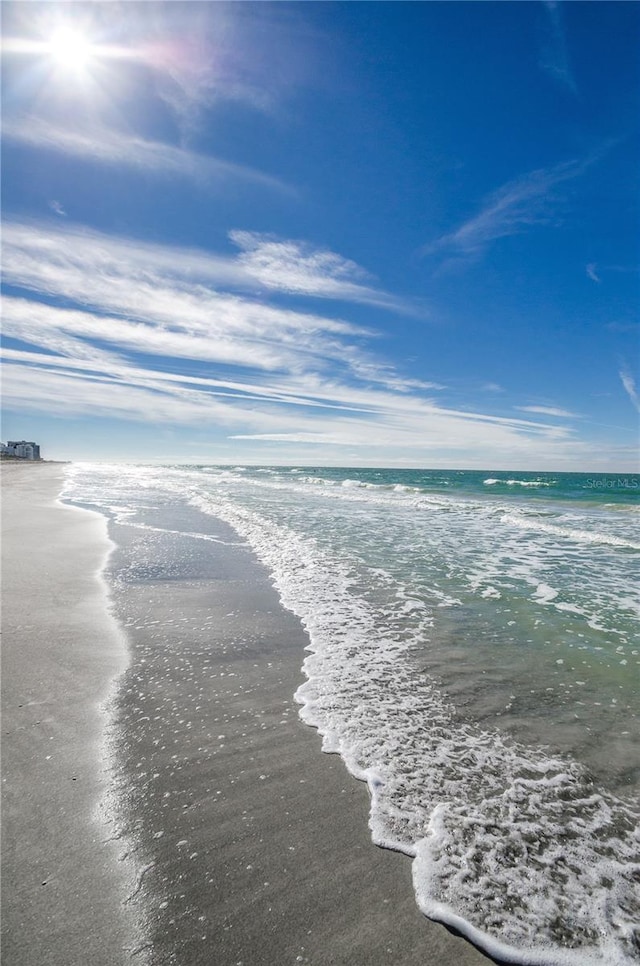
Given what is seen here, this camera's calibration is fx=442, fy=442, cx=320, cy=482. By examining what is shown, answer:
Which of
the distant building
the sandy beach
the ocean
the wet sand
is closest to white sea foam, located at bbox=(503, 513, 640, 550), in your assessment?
the ocean

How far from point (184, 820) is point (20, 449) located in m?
170

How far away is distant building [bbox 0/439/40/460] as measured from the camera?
5620 inches

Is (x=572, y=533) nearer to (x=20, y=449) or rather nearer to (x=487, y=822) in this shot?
(x=487, y=822)

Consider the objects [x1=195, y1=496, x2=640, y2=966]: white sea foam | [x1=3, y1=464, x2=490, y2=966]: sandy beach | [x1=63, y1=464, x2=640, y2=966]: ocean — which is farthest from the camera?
[x1=63, y1=464, x2=640, y2=966]: ocean

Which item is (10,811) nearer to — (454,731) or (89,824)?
(89,824)

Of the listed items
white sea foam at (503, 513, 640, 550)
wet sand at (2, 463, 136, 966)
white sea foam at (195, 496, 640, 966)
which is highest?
white sea foam at (503, 513, 640, 550)

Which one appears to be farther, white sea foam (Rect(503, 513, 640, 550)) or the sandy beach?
white sea foam (Rect(503, 513, 640, 550))

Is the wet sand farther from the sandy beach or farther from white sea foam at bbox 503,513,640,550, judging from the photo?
white sea foam at bbox 503,513,640,550

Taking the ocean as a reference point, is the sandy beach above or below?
below

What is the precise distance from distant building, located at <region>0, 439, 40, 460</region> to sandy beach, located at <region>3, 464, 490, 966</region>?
162091 mm

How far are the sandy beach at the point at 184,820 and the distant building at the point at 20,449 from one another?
6382 inches

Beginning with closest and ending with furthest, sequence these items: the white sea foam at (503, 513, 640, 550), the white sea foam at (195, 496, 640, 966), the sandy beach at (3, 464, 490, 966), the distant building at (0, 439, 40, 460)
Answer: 1. the sandy beach at (3, 464, 490, 966)
2. the white sea foam at (195, 496, 640, 966)
3. the white sea foam at (503, 513, 640, 550)
4. the distant building at (0, 439, 40, 460)

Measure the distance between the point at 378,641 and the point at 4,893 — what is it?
479 cm

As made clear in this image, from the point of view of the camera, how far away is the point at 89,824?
3047 mm
